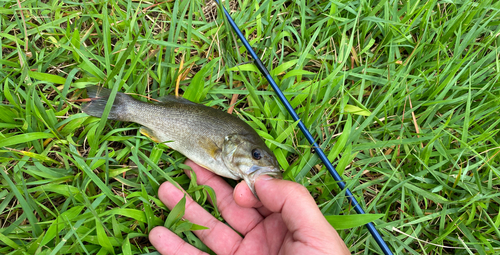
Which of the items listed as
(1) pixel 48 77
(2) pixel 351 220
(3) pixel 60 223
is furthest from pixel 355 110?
(1) pixel 48 77

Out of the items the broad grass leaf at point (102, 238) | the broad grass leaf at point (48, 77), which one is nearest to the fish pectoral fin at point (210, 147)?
the broad grass leaf at point (102, 238)

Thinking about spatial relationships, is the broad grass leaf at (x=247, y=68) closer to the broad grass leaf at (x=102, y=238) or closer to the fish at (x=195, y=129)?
the fish at (x=195, y=129)

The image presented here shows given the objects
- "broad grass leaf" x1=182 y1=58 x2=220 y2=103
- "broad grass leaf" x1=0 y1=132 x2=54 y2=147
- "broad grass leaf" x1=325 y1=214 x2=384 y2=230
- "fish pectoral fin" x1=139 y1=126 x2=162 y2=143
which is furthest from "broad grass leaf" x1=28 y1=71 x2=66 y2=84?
"broad grass leaf" x1=325 y1=214 x2=384 y2=230

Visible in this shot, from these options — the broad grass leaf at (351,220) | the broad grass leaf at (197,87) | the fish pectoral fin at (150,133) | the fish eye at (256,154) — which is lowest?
the broad grass leaf at (351,220)

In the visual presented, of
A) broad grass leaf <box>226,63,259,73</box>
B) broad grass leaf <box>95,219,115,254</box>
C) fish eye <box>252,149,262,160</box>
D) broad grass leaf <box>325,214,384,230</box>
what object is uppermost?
broad grass leaf <box>226,63,259,73</box>

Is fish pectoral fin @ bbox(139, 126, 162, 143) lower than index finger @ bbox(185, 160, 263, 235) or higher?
higher

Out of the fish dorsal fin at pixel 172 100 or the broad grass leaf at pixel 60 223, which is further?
the fish dorsal fin at pixel 172 100

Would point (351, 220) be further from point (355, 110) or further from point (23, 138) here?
point (23, 138)

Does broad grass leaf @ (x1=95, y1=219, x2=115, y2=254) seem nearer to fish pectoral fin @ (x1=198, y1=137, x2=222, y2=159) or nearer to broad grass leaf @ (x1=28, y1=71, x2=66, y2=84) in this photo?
fish pectoral fin @ (x1=198, y1=137, x2=222, y2=159)

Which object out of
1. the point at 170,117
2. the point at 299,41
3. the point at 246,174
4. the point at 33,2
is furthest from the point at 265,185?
the point at 33,2
